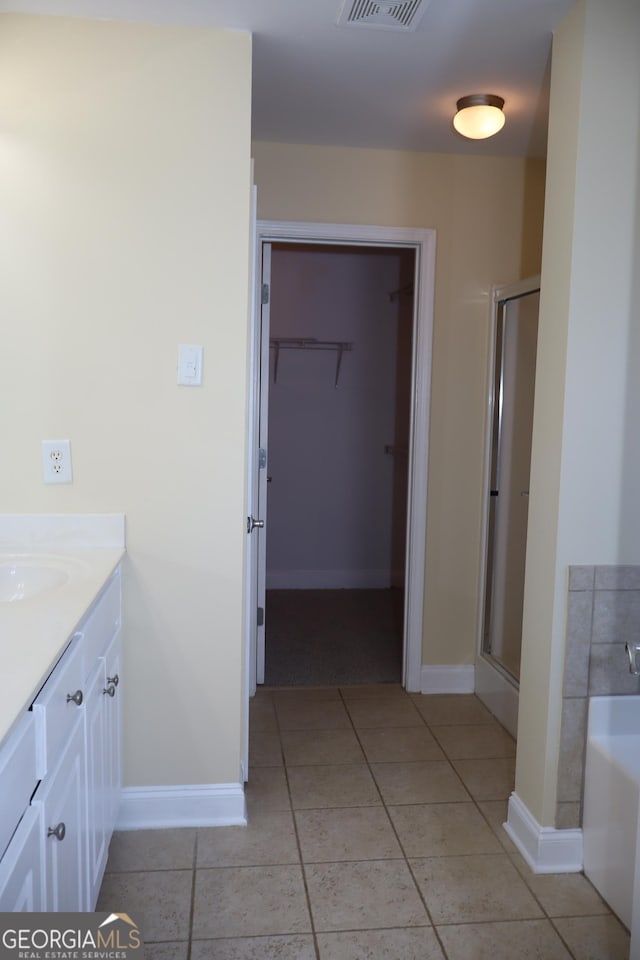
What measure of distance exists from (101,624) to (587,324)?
1.50 meters

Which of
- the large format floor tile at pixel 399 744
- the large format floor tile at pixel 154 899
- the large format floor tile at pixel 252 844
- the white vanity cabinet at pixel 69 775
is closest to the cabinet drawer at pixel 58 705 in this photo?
the white vanity cabinet at pixel 69 775

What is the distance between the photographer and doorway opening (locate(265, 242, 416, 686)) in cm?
539

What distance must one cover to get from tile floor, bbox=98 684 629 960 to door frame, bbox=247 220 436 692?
0.62 meters

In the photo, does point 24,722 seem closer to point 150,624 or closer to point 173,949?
point 173,949

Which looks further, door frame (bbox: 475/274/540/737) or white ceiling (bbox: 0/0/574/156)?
door frame (bbox: 475/274/540/737)

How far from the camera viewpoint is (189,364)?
2385mm

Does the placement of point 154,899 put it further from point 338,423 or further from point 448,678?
point 338,423

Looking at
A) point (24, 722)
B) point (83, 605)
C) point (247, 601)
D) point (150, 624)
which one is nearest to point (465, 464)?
point (247, 601)

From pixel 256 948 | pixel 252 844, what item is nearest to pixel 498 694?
pixel 252 844

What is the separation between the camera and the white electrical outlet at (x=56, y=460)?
2361mm

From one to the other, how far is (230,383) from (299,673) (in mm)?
1902

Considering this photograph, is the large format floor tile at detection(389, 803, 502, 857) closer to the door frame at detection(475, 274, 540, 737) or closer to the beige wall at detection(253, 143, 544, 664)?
the door frame at detection(475, 274, 540, 737)

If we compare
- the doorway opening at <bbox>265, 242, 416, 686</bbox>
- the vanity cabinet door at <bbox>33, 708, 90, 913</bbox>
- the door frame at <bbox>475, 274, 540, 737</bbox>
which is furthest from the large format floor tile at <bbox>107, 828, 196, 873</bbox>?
the doorway opening at <bbox>265, 242, 416, 686</bbox>

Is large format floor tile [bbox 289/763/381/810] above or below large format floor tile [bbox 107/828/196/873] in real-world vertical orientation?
above
